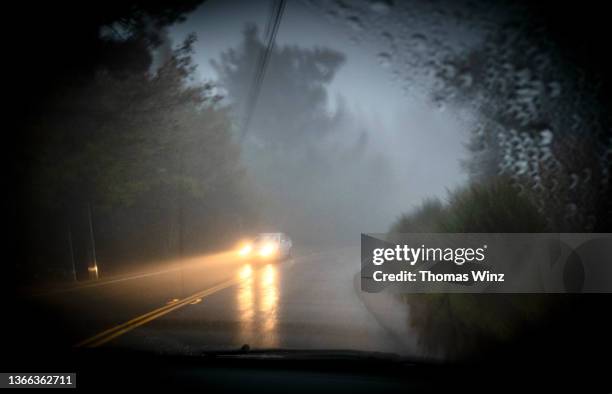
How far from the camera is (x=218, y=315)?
8.74 meters

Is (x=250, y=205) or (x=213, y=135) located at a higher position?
(x=213, y=135)

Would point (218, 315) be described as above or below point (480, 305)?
above

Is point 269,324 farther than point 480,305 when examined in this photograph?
Yes

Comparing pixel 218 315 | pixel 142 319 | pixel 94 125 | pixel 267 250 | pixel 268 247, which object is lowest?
pixel 218 315

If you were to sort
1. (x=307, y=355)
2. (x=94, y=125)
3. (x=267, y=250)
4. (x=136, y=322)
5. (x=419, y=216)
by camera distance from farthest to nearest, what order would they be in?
(x=267, y=250) < (x=419, y=216) < (x=94, y=125) < (x=136, y=322) < (x=307, y=355)

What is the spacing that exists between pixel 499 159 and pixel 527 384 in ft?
24.2

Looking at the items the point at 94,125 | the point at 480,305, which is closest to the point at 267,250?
the point at 94,125

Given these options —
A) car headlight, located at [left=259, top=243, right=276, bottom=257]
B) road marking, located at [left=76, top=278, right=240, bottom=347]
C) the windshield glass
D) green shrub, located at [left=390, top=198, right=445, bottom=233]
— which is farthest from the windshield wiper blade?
car headlight, located at [left=259, top=243, right=276, bottom=257]

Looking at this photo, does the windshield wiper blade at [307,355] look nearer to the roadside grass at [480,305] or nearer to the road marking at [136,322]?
the roadside grass at [480,305]

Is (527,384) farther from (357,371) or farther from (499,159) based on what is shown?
(499,159)

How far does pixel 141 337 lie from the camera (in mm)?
6875

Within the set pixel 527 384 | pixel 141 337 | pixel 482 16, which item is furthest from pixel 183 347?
pixel 482 16

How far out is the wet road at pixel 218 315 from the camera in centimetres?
663

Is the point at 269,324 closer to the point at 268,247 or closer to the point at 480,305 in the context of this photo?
the point at 480,305
